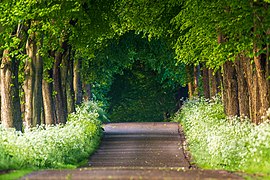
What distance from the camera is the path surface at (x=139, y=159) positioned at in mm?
18266

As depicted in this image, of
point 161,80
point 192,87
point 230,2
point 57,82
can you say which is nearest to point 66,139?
point 230,2

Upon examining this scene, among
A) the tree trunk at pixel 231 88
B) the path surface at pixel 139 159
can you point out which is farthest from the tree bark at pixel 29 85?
the tree trunk at pixel 231 88

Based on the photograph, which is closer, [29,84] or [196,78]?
[29,84]

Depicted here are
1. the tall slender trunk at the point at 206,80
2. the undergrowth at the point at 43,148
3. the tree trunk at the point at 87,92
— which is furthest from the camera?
the tree trunk at the point at 87,92

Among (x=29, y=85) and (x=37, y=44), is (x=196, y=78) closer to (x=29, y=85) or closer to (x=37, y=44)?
(x=37, y=44)

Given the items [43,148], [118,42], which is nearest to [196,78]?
[118,42]

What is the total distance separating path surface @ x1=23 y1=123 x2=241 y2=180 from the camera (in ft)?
59.9

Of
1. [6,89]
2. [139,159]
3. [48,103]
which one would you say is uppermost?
[6,89]

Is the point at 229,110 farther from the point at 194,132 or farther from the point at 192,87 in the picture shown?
the point at 192,87

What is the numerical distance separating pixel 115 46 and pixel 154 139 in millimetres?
13334

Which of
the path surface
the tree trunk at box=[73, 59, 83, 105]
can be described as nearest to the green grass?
Answer: the path surface

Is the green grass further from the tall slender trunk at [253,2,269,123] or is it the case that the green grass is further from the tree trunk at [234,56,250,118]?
the tree trunk at [234,56,250,118]

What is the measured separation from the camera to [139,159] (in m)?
29.8

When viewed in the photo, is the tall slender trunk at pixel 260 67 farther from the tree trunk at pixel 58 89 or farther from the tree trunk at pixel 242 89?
the tree trunk at pixel 58 89
